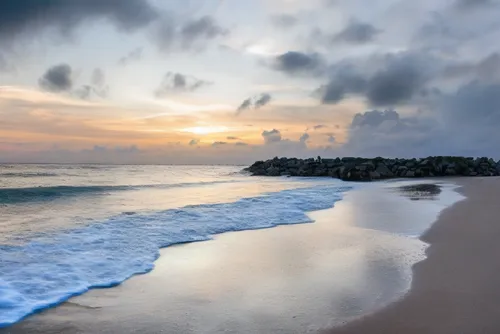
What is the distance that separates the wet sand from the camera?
415 centimetres

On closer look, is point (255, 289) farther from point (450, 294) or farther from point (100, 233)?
point (100, 233)

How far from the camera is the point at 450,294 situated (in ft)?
16.8

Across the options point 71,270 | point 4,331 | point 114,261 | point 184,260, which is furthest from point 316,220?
point 4,331

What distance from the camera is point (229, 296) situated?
5160mm

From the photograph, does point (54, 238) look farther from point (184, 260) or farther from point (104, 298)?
point (104, 298)

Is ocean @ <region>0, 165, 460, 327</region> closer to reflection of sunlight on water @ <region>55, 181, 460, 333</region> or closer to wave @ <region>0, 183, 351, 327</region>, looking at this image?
wave @ <region>0, 183, 351, 327</region>

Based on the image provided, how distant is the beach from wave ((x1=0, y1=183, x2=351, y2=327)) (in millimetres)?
305

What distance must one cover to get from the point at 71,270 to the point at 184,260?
73.0 inches

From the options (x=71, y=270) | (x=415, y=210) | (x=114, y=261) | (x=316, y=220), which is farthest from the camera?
(x=415, y=210)

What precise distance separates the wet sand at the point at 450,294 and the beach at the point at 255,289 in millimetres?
164

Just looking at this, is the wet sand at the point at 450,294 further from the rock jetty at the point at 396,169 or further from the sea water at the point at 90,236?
the rock jetty at the point at 396,169

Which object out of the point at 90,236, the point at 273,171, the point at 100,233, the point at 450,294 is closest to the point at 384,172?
the point at 273,171

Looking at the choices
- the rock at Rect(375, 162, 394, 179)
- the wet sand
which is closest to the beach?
the wet sand

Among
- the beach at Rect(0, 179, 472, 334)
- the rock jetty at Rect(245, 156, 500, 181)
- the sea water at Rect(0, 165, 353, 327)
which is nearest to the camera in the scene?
the beach at Rect(0, 179, 472, 334)
